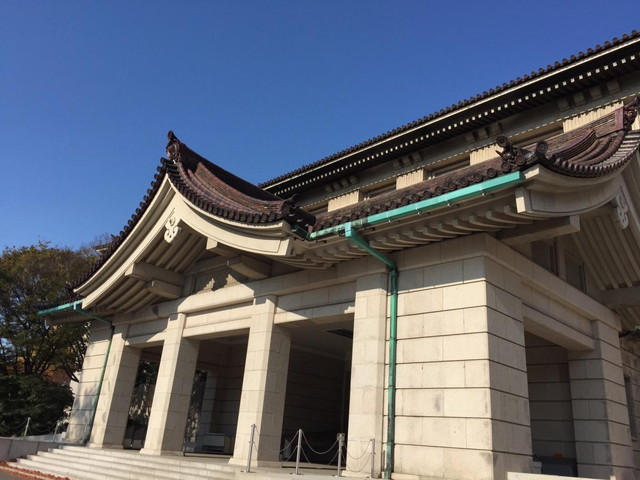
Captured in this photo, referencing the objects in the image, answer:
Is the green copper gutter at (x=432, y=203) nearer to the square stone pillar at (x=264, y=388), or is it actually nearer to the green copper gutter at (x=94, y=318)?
the square stone pillar at (x=264, y=388)

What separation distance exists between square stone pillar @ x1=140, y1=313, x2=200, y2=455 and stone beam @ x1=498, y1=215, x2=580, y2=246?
9184mm

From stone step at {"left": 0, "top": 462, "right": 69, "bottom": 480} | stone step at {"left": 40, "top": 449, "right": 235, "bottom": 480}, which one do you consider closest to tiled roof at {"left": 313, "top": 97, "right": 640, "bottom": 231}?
stone step at {"left": 40, "top": 449, "right": 235, "bottom": 480}

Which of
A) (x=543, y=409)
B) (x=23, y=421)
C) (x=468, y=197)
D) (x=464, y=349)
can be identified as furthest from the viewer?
(x=23, y=421)

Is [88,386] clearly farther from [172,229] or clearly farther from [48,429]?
[172,229]

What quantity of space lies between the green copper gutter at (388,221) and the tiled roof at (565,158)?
0.31 feet

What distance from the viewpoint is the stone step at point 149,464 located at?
1016 cm

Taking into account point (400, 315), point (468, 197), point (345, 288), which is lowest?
point (400, 315)

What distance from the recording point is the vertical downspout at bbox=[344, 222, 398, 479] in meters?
8.70

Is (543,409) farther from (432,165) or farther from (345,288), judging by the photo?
(432,165)

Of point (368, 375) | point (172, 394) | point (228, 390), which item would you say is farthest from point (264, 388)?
point (228, 390)

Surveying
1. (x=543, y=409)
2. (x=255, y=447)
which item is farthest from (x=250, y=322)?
(x=543, y=409)

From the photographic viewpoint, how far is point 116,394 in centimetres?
1572

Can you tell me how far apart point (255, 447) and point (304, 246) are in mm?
4468

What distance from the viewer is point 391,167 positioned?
56.6ft
